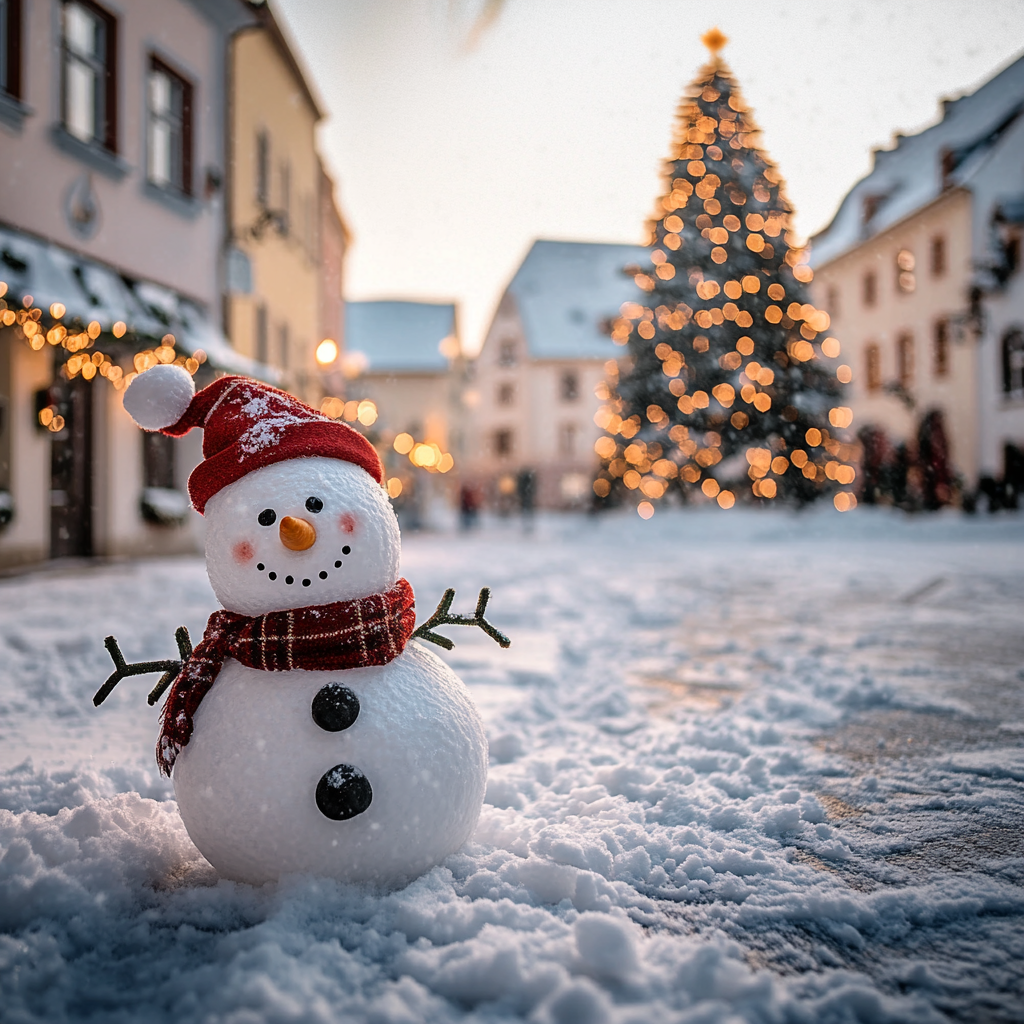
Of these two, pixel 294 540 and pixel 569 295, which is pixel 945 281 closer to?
pixel 569 295

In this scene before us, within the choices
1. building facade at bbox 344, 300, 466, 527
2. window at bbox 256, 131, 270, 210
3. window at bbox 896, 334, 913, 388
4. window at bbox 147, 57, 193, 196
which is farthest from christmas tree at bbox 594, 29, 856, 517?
building facade at bbox 344, 300, 466, 527

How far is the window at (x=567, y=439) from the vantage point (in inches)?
1672

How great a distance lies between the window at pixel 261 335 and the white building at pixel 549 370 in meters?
25.5

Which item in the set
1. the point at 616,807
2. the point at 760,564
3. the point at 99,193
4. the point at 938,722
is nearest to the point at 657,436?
the point at 760,564

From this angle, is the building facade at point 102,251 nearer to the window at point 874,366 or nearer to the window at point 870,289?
the window at point 870,289

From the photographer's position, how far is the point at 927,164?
27.6 meters

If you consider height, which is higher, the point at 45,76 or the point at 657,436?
the point at 45,76

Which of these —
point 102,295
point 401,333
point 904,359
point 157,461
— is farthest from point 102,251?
point 401,333

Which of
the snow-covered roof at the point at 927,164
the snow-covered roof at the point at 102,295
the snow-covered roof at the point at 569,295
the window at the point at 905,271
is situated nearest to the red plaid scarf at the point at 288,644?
the snow-covered roof at the point at 102,295

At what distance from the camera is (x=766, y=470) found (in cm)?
2130

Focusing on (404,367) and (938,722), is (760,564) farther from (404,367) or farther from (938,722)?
(404,367)

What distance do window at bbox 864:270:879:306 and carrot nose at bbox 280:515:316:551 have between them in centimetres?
3138

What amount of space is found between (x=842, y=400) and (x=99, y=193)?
57.7ft

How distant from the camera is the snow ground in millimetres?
1703
